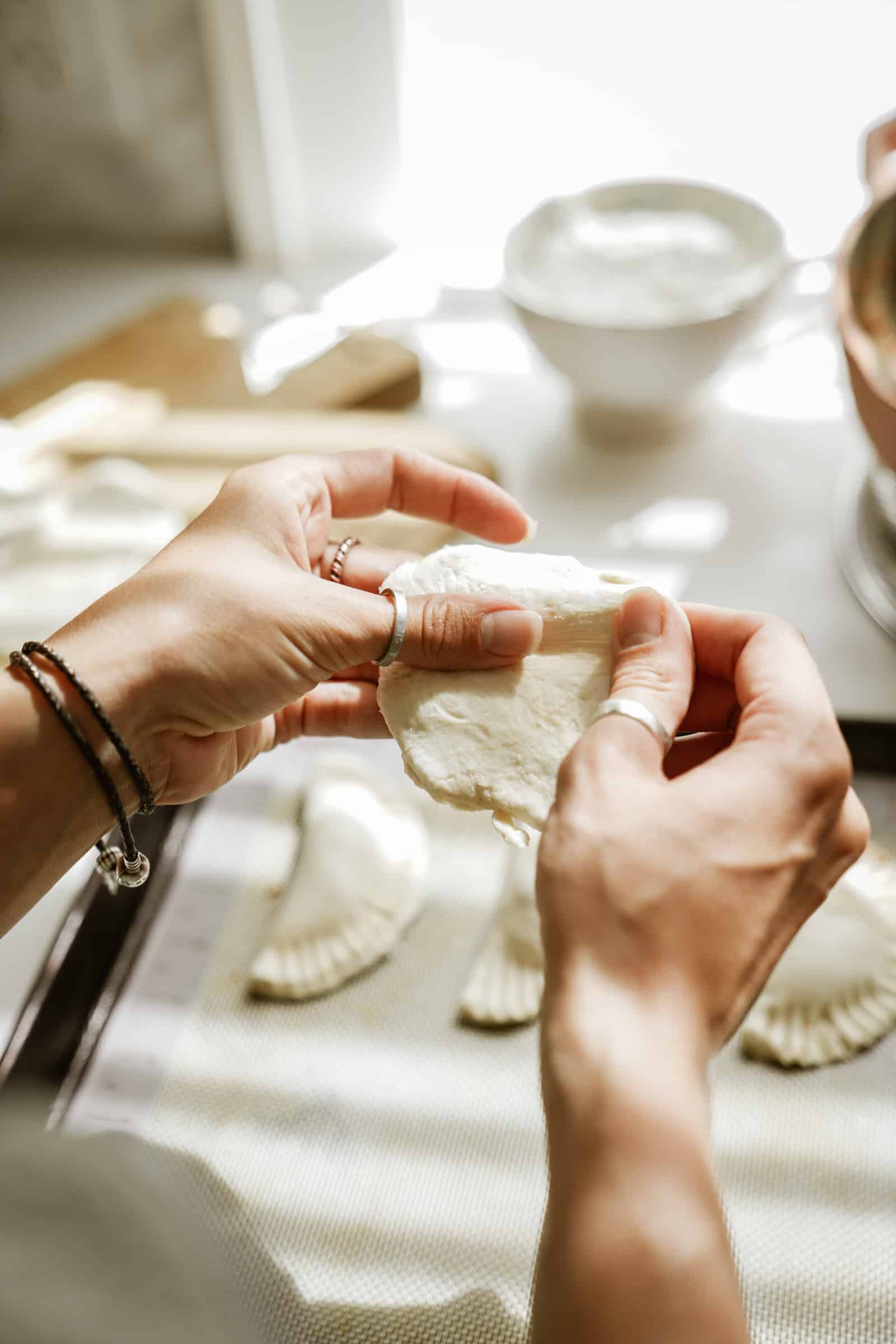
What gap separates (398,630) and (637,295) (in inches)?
33.5

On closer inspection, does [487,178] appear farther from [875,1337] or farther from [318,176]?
[875,1337]

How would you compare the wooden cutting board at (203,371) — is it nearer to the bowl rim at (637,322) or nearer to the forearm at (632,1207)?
the bowl rim at (637,322)

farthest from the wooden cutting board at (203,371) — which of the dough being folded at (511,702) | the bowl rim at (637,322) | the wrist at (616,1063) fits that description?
the wrist at (616,1063)

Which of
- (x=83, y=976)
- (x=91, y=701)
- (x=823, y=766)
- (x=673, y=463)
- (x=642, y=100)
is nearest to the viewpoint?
(x=823, y=766)

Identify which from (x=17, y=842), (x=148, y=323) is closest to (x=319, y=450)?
(x=148, y=323)

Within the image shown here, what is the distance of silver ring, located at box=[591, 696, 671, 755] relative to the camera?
2.40ft

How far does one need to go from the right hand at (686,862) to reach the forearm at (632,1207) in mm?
13

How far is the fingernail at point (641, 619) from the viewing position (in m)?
0.82

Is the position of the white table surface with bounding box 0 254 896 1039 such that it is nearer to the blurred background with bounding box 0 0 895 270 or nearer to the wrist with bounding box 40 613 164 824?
the blurred background with bounding box 0 0 895 270

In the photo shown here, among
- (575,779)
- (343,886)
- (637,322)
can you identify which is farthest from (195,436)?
(575,779)

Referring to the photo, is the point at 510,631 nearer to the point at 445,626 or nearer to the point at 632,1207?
the point at 445,626

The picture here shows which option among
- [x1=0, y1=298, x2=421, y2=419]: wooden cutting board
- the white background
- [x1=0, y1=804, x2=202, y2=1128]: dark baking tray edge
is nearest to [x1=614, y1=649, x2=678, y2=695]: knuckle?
[x1=0, y1=804, x2=202, y2=1128]: dark baking tray edge

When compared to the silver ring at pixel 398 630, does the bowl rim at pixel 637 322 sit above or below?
above

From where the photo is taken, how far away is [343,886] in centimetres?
118
